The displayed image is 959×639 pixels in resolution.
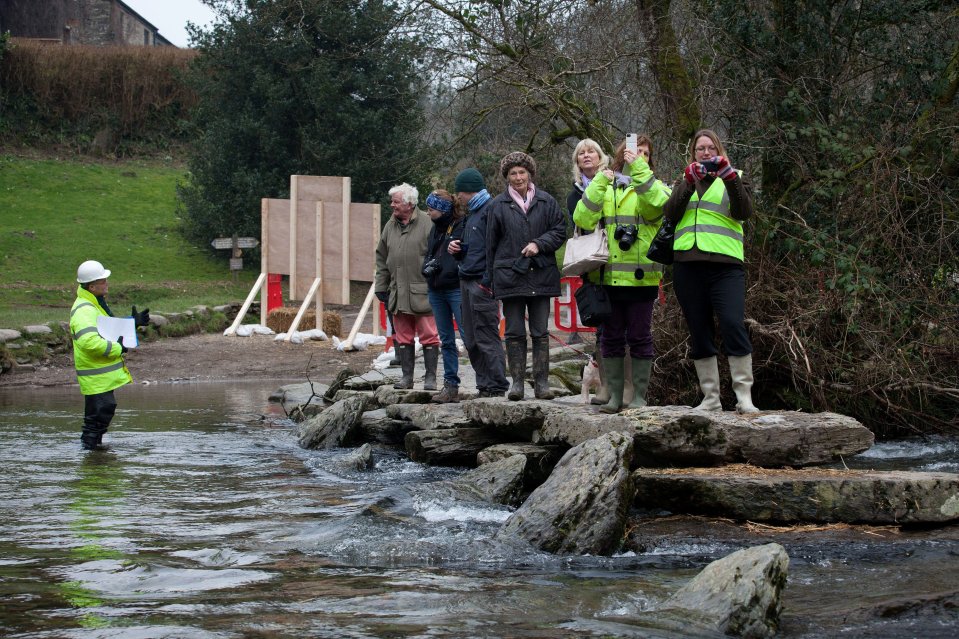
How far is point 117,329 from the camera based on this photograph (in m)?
9.52

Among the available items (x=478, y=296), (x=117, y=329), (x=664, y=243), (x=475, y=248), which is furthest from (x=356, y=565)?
(x=117, y=329)

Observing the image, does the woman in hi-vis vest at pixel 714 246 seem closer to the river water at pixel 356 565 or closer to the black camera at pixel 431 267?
the river water at pixel 356 565

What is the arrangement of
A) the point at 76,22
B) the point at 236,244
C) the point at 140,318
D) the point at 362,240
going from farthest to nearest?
the point at 76,22 → the point at 236,244 → the point at 362,240 → the point at 140,318

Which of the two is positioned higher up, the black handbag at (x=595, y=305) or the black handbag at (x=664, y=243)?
the black handbag at (x=664, y=243)

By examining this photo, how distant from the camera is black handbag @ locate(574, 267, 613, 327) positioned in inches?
292

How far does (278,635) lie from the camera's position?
4262 mm

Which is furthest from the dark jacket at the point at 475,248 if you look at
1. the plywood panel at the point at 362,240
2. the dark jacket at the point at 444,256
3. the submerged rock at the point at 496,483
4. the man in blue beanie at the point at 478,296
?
the plywood panel at the point at 362,240

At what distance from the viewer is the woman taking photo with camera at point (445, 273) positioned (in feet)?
31.4

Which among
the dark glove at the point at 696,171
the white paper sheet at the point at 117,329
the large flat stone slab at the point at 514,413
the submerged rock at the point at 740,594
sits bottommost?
the submerged rock at the point at 740,594

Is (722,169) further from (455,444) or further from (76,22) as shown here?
(76,22)

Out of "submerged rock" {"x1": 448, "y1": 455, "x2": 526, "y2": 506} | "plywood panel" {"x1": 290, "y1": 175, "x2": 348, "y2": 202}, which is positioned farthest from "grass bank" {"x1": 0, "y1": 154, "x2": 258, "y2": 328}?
"submerged rock" {"x1": 448, "y1": 455, "x2": 526, "y2": 506}

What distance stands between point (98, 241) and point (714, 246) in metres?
23.0

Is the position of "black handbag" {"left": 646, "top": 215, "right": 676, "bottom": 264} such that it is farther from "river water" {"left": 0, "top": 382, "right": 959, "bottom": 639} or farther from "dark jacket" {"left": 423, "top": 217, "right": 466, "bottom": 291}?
"dark jacket" {"left": 423, "top": 217, "right": 466, "bottom": 291}

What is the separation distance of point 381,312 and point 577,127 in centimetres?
752
